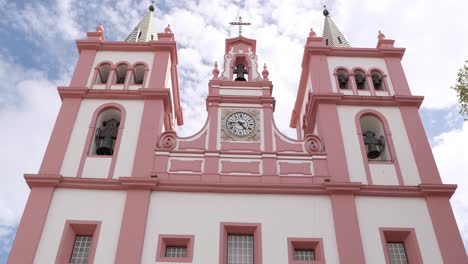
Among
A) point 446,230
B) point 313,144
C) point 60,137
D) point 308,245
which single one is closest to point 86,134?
point 60,137

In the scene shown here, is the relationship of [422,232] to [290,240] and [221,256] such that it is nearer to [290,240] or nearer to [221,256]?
[290,240]

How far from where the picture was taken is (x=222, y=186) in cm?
1783

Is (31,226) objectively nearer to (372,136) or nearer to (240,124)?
(240,124)

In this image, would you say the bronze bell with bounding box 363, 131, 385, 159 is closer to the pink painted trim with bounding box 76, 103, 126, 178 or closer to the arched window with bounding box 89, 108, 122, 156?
the pink painted trim with bounding box 76, 103, 126, 178

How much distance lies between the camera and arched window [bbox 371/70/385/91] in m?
22.2

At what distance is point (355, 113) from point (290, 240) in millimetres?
6642

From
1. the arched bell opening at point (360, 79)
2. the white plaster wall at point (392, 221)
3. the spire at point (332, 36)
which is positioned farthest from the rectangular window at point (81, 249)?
the spire at point (332, 36)

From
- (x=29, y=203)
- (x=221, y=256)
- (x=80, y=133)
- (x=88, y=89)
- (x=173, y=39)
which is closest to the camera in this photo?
(x=221, y=256)

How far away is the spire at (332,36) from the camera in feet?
82.7

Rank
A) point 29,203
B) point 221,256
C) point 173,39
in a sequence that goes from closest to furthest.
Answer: point 221,256
point 29,203
point 173,39

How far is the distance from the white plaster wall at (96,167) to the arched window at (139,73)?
4.76m

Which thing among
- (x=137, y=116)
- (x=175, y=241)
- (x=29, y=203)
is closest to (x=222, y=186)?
(x=175, y=241)

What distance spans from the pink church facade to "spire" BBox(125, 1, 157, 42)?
7.59ft

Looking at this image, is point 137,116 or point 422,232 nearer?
point 422,232
